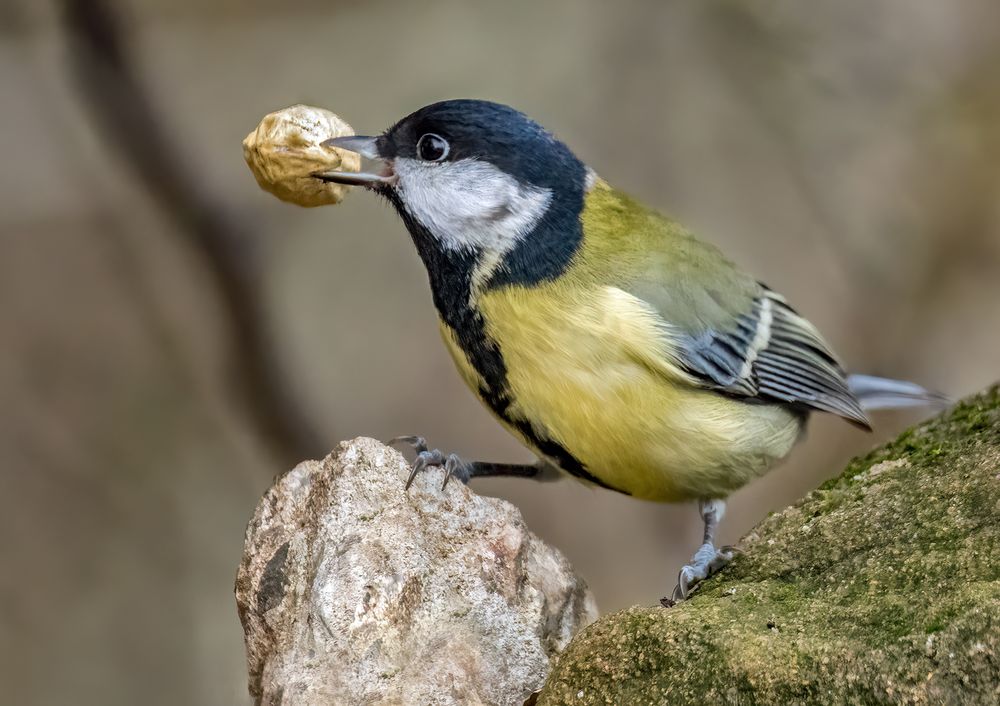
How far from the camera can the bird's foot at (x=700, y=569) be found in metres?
2.00

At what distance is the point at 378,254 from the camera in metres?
4.19

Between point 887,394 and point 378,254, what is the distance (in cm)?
189

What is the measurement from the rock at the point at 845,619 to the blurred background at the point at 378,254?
77.0 inches

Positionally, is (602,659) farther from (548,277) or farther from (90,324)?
(90,324)

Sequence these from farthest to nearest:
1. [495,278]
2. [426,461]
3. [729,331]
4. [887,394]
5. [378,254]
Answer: [378,254]
[887,394]
[729,331]
[495,278]
[426,461]

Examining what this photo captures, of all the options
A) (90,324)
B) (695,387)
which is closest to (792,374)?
(695,387)

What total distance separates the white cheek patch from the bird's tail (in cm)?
134

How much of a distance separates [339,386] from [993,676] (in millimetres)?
2973

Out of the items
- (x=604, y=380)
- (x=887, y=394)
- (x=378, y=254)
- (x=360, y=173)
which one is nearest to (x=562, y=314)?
(x=604, y=380)

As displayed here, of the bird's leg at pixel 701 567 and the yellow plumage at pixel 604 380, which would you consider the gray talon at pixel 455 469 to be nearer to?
the yellow plumage at pixel 604 380

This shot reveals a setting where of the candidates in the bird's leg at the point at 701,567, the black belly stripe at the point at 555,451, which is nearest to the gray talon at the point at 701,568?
the bird's leg at the point at 701,567

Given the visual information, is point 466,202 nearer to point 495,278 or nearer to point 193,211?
point 495,278

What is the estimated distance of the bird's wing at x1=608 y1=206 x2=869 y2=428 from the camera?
2396 millimetres

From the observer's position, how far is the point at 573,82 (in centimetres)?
424
